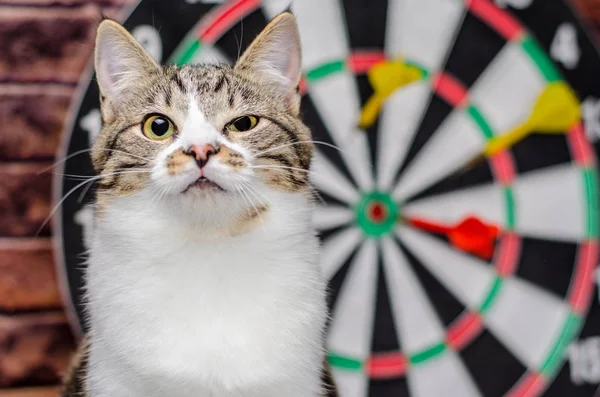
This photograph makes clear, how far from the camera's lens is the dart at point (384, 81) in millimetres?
1001

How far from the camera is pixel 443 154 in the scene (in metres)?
1.03

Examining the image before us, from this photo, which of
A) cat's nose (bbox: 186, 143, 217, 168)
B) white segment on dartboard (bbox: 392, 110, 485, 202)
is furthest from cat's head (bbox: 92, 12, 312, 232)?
white segment on dartboard (bbox: 392, 110, 485, 202)

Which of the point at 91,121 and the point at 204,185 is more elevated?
the point at 91,121

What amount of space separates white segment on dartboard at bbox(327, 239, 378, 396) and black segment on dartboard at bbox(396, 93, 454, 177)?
193mm

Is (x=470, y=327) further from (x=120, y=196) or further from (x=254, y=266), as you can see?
(x=120, y=196)

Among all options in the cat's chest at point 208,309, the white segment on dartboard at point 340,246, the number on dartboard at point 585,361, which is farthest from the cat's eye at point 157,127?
the number on dartboard at point 585,361

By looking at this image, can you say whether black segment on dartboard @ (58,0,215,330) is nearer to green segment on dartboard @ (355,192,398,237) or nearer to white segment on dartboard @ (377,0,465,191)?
white segment on dartboard @ (377,0,465,191)

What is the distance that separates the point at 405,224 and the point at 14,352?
0.85 m

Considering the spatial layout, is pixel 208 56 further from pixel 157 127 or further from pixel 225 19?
pixel 157 127

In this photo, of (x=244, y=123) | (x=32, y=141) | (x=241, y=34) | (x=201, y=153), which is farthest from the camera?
(x=32, y=141)

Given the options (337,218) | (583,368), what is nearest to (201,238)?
(337,218)

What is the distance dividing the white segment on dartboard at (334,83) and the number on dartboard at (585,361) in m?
0.52

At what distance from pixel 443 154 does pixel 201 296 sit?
0.60m

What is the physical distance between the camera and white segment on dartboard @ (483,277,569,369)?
1.03 metres
